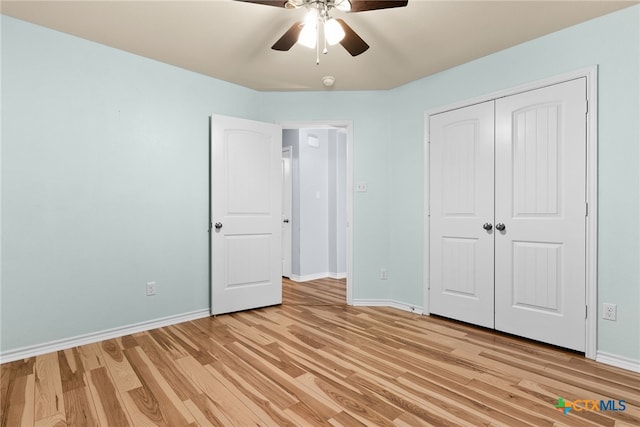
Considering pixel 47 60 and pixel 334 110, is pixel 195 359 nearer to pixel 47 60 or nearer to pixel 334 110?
pixel 47 60

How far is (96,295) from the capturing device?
2.65 metres

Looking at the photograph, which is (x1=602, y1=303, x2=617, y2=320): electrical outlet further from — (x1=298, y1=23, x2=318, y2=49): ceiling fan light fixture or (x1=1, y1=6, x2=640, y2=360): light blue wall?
(x1=298, y1=23, x2=318, y2=49): ceiling fan light fixture

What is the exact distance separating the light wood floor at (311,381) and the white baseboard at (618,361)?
0.08 meters

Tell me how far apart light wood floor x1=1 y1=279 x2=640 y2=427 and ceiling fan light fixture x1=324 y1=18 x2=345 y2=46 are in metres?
2.08

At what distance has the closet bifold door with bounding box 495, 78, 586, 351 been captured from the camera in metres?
2.40

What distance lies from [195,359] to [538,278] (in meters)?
2.64

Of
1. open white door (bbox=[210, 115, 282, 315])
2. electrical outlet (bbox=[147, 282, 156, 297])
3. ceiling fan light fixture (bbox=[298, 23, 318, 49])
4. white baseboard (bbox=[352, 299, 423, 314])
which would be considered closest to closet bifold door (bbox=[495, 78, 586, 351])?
white baseboard (bbox=[352, 299, 423, 314])

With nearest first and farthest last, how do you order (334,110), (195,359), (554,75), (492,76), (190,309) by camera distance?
(195,359), (554,75), (492,76), (190,309), (334,110)

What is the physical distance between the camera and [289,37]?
208cm

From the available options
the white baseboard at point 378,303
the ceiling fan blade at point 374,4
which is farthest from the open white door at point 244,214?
the ceiling fan blade at point 374,4

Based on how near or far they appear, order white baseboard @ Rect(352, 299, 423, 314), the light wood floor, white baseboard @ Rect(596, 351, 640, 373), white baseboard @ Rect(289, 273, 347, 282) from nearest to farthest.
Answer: the light wood floor < white baseboard @ Rect(596, 351, 640, 373) < white baseboard @ Rect(352, 299, 423, 314) < white baseboard @ Rect(289, 273, 347, 282)

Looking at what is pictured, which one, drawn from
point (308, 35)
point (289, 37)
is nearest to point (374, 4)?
point (308, 35)

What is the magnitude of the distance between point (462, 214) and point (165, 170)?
9.07ft

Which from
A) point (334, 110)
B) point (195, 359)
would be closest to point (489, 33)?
point (334, 110)
